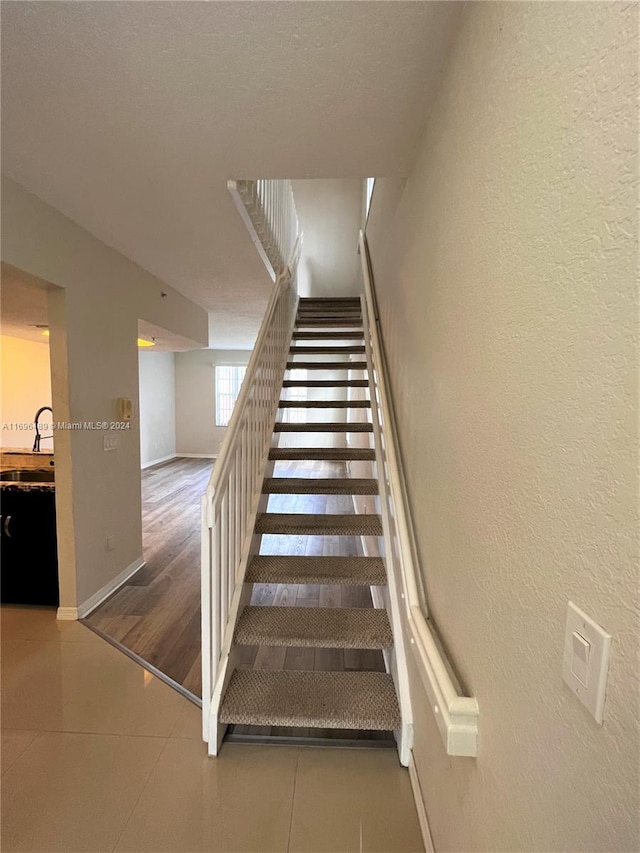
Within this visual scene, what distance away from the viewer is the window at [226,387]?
30.2ft

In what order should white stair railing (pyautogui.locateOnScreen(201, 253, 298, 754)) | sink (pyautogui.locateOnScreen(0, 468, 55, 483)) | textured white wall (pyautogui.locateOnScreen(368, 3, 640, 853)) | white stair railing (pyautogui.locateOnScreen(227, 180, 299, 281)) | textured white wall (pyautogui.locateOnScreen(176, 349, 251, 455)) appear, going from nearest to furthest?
textured white wall (pyautogui.locateOnScreen(368, 3, 640, 853)) → white stair railing (pyautogui.locateOnScreen(201, 253, 298, 754)) → white stair railing (pyautogui.locateOnScreen(227, 180, 299, 281)) → sink (pyautogui.locateOnScreen(0, 468, 55, 483)) → textured white wall (pyautogui.locateOnScreen(176, 349, 251, 455))

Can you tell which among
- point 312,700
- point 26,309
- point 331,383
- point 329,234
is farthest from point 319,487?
point 329,234

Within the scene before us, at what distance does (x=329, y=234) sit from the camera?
5582 mm

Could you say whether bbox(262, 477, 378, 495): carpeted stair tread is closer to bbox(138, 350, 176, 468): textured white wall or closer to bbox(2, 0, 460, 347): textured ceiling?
bbox(2, 0, 460, 347): textured ceiling

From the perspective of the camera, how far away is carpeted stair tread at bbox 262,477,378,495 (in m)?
2.56

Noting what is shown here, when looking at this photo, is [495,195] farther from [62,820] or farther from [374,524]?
[62,820]

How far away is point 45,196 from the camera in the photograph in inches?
84.0

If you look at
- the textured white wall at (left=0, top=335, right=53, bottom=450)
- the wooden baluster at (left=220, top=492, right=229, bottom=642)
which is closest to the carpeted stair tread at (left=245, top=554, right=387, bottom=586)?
the wooden baluster at (left=220, top=492, right=229, bottom=642)

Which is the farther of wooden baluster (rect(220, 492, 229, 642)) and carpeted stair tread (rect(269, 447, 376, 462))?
carpeted stair tread (rect(269, 447, 376, 462))

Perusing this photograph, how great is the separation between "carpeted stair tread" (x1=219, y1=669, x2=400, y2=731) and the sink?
2394mm

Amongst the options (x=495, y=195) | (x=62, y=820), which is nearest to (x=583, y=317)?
(x=495, y=195)

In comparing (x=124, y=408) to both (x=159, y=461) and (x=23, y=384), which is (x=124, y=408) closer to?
(x=23, y=384)

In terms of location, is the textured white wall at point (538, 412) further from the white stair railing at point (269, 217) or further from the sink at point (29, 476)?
the sink at point (29, 476)

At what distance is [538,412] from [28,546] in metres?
3.34
